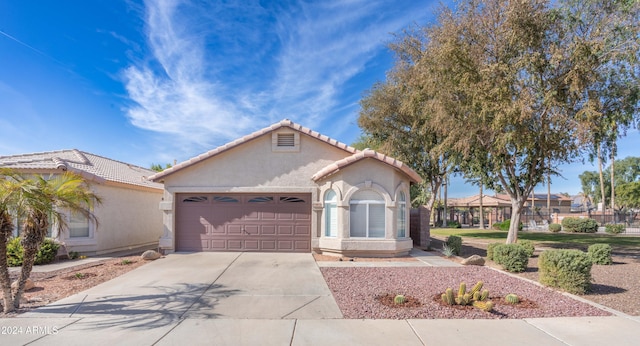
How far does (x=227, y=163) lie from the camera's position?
14875 millimetres

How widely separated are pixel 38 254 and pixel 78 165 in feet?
13.5

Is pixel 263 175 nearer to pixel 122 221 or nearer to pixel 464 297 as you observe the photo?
pixel 122 221

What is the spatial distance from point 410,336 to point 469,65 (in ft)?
39.1

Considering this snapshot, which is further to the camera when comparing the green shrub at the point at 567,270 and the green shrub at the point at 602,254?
the green shrub at the point at 602,254

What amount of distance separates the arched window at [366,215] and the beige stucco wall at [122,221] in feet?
31.6

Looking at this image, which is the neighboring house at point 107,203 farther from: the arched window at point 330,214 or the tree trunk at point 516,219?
the tree trunk at point 516,219

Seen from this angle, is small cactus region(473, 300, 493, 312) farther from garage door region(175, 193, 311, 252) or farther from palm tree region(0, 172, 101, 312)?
palm tree region(0, 172, 101, 312)

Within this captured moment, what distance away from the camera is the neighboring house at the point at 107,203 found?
45.0 feet

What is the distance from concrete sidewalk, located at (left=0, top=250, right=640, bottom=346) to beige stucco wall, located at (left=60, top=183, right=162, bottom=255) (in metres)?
6.83

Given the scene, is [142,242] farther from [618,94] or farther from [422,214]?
[618,94]

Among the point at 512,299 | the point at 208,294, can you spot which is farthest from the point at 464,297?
the point at 208,294

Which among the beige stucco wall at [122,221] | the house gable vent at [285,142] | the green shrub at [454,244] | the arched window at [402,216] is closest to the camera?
the arched window at [402,216]

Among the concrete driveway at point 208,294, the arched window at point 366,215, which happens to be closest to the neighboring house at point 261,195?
the arched window at point 366,215

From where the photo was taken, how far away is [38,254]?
12219mm
